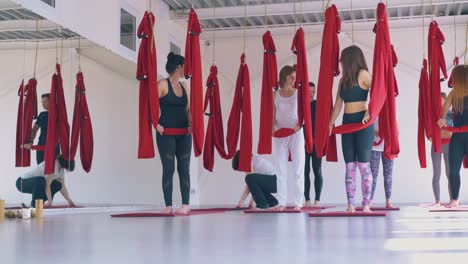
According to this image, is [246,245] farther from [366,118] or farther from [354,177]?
[354,177]

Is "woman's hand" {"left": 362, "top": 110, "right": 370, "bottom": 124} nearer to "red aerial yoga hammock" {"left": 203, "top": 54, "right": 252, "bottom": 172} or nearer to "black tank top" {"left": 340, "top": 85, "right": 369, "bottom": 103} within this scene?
"black tank top" {"left": 340, "top": 85, "right": 369, "bottom": 103}

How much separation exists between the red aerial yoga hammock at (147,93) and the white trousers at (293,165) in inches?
55.6

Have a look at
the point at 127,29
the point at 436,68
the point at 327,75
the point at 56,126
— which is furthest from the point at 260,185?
the point at 127,29

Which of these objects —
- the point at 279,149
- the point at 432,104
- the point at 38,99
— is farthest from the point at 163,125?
the point at 432,104

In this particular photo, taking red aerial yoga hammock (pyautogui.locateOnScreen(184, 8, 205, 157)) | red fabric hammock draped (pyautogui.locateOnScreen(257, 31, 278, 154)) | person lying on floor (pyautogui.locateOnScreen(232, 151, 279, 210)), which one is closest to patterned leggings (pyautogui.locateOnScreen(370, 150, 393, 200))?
person lying on floor (pyautogui.locateOnScreen(232, 151, 279, 210))

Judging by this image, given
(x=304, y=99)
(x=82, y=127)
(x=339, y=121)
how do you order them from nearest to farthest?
(x=304, y=99) → (x=82, y=127) → (x=339, y=121)

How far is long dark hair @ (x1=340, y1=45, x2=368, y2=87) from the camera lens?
541 centimetres

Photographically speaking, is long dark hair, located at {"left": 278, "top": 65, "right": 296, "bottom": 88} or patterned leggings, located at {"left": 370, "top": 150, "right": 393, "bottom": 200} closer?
long dark hair, located at {"left": 278, "top": 65, "right": 296, "bottom": 88}

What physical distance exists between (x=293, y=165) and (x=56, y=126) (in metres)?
2.86

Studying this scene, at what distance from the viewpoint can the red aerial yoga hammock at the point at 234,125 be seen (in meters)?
7.33

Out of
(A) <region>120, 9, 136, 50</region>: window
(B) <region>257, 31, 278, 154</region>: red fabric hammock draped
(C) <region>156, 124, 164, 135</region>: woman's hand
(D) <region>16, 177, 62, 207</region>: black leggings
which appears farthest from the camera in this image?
(A) <region>120, 9, 136, 50</region>: window

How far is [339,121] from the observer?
12.5 m

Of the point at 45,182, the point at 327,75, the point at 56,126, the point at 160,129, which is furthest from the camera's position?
the point at 56,126

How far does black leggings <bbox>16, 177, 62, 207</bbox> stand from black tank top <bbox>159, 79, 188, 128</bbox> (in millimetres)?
1796
